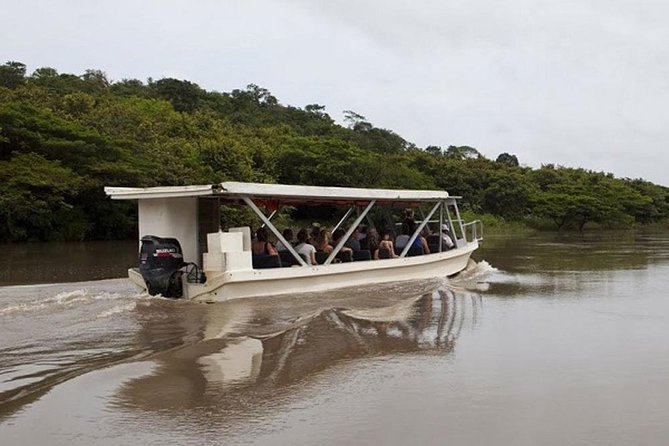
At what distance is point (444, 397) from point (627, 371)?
228 centimetres

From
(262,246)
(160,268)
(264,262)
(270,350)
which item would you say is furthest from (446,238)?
(270,350)

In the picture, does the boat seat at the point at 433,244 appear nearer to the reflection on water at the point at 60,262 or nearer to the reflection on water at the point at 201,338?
the reflection on water at the point at 201,338

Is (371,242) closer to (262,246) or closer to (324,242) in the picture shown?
(324,242)

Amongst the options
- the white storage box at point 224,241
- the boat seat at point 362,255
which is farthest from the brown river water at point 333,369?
the boat seat at point 362,255

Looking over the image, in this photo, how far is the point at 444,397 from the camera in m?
5.97

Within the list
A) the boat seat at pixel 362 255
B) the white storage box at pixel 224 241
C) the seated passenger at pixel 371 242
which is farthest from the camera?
the seated passenger at pixel 371 242

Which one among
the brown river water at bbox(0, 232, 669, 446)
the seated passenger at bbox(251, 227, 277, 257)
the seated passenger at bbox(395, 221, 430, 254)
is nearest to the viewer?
the brown river water at bbox(0, 232, 669, 446)

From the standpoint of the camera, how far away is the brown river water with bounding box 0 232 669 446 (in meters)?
5.11

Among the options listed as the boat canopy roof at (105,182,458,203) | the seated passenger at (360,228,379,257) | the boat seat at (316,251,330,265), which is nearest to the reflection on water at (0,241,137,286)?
the boat canopy roof at (105,182,458,203)

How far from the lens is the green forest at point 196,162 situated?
30250 mm

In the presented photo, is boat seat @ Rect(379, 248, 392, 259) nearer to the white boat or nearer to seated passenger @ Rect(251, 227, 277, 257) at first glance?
the white boat

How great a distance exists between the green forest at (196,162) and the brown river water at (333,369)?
19.4 meters

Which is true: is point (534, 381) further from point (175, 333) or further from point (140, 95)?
point (140, 95)

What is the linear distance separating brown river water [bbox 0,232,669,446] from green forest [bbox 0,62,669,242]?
1941 cm
